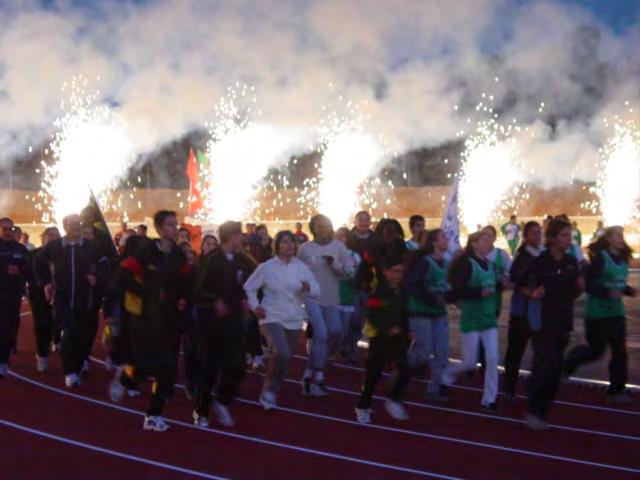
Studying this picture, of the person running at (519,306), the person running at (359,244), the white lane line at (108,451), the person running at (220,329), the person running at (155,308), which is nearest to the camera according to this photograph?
the white lane line at (108,451)

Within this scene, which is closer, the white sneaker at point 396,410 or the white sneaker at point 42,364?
the white sneaker at point 396,410

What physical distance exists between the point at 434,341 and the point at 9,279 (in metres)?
5.00

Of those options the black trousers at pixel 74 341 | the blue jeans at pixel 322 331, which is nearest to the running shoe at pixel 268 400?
the blue jeans at pixel 322 331

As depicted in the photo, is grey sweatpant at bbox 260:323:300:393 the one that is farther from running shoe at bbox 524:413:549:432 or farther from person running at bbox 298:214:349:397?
running shoe at bbox 524:413:549:432

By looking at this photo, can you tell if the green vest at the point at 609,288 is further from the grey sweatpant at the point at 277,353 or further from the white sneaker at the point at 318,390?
the grey sweatpant at the point at 277,353

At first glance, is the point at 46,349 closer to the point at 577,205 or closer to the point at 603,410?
the point at 603,410

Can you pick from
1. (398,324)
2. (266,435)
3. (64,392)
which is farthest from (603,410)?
(64,392)

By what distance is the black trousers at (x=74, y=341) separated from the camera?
480 inches

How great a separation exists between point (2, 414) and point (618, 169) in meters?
49.1

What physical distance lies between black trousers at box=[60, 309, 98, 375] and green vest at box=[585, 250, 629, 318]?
16.9 feet

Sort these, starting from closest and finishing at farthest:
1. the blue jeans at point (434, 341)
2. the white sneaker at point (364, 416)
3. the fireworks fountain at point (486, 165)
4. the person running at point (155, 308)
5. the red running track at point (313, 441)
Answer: the red running track at point (313, 441) → the person running at point (155, 308) → the white sneaker at point (364, 416) → the blue jeans at point (434, 341) → the fireworks fountain at point (486, 165)

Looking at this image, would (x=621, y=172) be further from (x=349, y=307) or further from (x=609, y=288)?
(x=609, y=288)

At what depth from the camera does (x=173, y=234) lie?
31.3 feet

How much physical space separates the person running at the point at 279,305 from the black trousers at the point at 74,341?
248 cm
